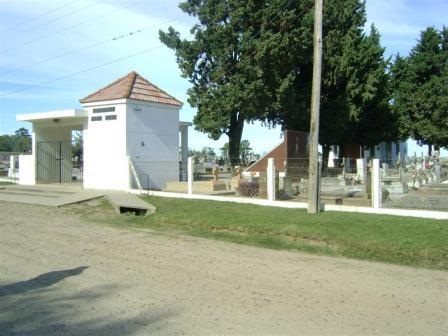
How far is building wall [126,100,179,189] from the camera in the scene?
2214cm

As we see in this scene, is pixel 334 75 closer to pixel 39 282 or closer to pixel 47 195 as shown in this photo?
pixel 47 195

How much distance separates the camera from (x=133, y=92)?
22.6 meters

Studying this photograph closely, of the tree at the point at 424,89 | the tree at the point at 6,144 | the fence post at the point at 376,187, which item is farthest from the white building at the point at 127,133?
the tree at the point at 6,144

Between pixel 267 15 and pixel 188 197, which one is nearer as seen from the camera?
pixel 188 197

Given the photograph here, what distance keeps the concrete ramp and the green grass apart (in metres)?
0.52

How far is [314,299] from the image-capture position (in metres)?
6.93

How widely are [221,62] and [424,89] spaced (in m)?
26.3

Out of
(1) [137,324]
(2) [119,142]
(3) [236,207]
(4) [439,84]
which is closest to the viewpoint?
(1) [137,324]

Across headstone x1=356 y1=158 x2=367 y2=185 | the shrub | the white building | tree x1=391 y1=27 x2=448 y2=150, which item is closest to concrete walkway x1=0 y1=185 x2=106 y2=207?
the white building

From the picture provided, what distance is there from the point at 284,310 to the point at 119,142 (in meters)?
16.6

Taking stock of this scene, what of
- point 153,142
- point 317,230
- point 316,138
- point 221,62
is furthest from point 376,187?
point 221,62

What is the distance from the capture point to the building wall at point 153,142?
22141mm

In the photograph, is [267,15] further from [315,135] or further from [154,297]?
[154,297]

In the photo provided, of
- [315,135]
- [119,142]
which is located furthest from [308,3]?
[315,135]
